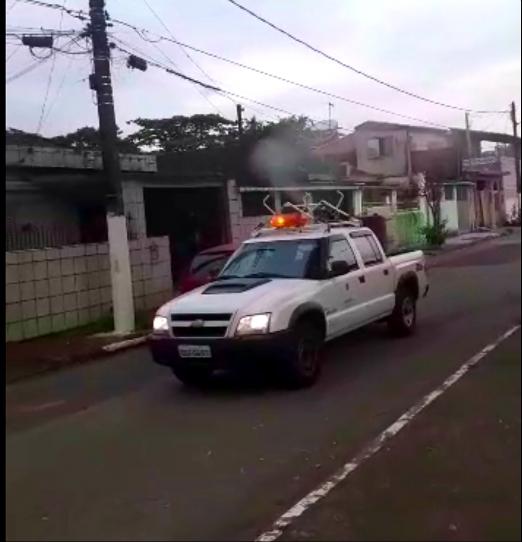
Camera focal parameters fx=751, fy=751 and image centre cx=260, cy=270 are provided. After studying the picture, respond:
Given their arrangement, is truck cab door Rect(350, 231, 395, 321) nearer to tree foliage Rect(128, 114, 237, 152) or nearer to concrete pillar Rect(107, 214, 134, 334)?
concrete pillar Rect(107, 214, 134, 334)

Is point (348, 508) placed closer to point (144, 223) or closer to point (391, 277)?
point (144, 223)

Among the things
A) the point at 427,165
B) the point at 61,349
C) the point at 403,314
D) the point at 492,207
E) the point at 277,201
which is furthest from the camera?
the point at 403,314

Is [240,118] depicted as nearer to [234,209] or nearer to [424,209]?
[234,209]

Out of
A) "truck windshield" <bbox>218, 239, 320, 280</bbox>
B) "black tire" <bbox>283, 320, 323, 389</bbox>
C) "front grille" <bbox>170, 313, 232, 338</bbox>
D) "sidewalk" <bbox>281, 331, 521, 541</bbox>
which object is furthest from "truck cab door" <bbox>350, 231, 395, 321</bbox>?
"sidewalk" <bbox>281, 331, 521, 541</bbox>

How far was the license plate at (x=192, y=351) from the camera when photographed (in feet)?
9.83

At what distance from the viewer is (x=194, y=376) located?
3.45 m

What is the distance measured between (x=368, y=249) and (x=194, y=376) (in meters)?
1.18

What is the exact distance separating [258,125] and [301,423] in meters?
1.56

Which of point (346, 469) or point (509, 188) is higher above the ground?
point (509, 188)

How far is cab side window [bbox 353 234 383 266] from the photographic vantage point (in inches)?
97.8

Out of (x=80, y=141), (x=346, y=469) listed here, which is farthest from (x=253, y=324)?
(x=80, y=141)

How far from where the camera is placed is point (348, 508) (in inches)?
58.9

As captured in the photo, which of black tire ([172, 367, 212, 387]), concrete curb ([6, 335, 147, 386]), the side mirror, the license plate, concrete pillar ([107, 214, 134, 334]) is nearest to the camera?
concrete pillar ([107, 214, 134, 334])

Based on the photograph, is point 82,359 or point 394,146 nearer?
point 394,146
